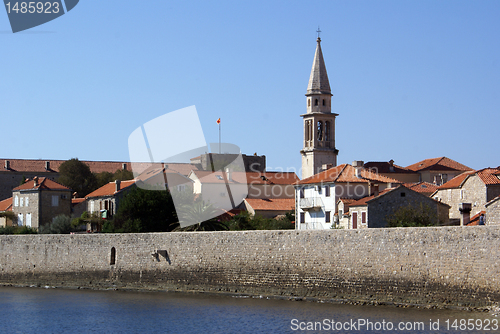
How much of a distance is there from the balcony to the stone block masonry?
14160 mm

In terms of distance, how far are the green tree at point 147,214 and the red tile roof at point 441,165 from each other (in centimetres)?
2617

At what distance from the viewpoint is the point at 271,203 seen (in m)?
58.8

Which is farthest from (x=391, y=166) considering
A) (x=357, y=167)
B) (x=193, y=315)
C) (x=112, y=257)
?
(x=193, y=315)

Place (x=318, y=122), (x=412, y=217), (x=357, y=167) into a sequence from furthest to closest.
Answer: (x=318, y=122) < (x=357, y=167) < (x=412, y=217)

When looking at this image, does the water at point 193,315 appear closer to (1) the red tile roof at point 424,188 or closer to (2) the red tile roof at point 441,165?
(1) the red tile roof at point 424,188

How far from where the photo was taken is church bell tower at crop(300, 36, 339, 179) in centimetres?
6512

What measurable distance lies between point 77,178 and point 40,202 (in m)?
18.2

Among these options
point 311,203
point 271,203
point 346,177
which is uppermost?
point 346,177

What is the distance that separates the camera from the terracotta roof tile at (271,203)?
57.2 m

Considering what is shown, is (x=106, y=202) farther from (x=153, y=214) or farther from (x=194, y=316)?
(x=194, y=316)

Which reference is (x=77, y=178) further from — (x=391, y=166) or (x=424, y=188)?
(x=424, y=188)

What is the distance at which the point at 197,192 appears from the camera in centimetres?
6412

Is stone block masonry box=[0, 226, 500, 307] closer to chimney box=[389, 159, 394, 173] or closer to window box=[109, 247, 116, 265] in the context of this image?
window box=[109, 247, 116, 265]

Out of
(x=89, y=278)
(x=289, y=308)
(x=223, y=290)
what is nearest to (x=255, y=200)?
(x=89, y=278)
